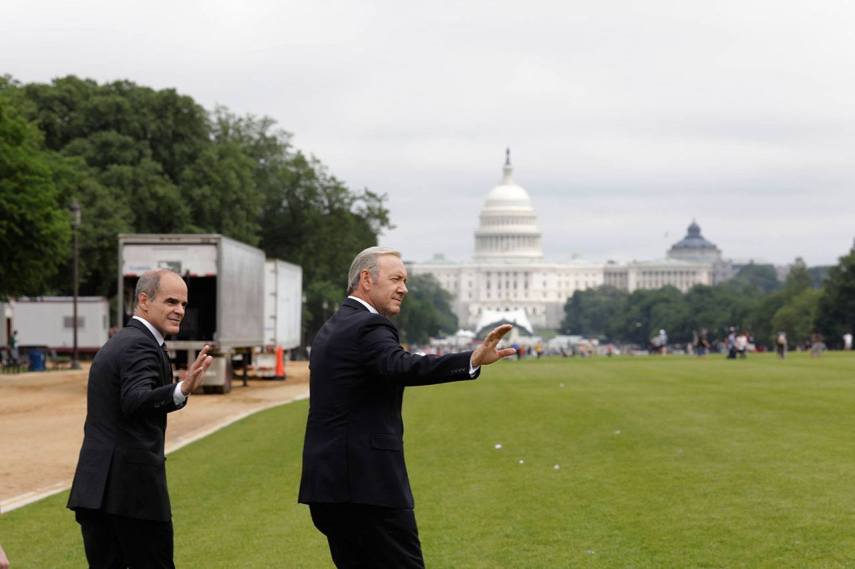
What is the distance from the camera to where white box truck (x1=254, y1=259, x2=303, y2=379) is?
54.4 metres

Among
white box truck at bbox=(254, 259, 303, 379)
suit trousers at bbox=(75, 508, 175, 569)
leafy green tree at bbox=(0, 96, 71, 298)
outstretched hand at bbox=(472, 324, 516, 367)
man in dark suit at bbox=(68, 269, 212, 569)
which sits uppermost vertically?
leafy green tree at bbox=(0, 96, 71, 298)

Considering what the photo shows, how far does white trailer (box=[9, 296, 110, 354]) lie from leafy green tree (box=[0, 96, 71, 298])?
73.0 ft

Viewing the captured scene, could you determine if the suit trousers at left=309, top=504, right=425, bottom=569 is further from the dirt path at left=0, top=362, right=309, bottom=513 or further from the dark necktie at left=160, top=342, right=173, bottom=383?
the dirt path at left=0, top=362, right=309, bottom=513

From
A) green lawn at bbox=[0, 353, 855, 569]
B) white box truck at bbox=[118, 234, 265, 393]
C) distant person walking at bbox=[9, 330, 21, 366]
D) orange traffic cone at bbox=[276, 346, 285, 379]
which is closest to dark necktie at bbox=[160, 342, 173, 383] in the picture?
green lawn at bbox=[0, 353, 855, 569]

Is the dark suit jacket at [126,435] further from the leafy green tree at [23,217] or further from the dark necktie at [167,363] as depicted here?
the leafy green tree at [23,217]

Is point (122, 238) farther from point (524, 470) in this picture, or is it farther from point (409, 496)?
point (409, 496)

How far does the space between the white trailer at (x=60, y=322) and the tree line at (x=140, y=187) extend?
1.00 m

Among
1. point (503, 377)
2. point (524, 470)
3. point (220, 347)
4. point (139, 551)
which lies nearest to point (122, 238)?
point (220, 347)

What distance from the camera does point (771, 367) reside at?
57.5 meters

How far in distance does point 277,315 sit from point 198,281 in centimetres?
1178

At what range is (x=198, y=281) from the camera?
43906 millimetres

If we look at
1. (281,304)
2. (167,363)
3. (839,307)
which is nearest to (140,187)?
(281,304)

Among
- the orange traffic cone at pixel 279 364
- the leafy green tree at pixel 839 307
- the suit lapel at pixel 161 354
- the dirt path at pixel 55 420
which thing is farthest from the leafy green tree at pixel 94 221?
the leafy green tree at pixel 839 307

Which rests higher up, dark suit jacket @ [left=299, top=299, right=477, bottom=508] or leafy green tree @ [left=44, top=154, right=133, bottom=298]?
leafy green tree @ [left=44, top=154, right=133, bottom=298]
